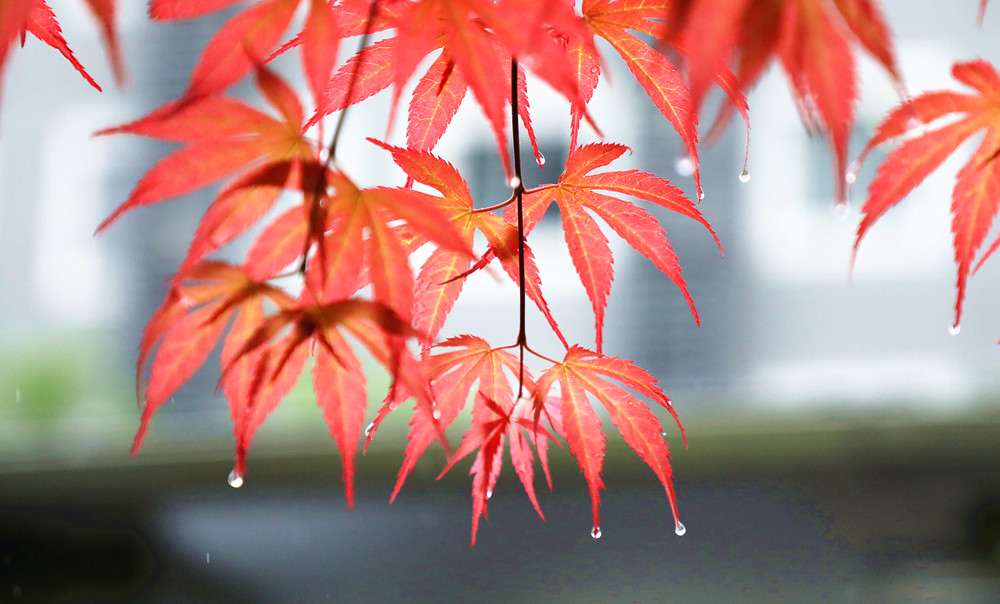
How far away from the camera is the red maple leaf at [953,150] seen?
14.1 inches

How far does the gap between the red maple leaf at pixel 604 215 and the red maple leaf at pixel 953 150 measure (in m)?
0.10

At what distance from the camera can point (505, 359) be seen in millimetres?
490

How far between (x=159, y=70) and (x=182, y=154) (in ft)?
10.8

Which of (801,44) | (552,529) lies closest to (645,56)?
(801,44)

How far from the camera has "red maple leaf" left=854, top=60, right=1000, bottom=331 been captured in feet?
1.17

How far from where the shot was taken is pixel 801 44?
9.2 inches

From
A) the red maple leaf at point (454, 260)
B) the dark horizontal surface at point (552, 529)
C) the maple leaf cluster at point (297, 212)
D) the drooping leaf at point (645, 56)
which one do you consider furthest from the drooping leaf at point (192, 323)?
the dark horizontal surface at point (552, 529)

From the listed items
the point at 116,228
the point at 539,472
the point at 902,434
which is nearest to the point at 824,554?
the point at 902,434

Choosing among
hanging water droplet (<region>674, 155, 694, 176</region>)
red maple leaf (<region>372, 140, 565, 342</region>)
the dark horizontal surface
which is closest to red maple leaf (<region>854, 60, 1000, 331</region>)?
hanging water droplet (<region>674, 155, 694, 176</region>)

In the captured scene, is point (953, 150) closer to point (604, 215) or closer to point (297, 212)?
point (604, 215)

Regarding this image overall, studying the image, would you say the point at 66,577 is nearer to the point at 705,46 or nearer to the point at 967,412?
the point at 705,46

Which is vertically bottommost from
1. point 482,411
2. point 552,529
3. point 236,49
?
point 552,529

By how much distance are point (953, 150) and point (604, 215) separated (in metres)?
0.19

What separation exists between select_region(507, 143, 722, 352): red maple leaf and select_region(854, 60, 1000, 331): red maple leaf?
0.31 feet
